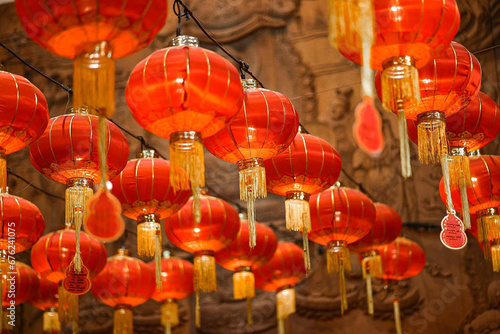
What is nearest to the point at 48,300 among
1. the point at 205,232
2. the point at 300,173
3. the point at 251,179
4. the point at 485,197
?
the point at 205,232

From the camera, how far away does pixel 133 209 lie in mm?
4578

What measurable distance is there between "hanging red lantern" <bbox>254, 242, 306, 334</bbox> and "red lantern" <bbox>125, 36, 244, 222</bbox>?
9.60ft

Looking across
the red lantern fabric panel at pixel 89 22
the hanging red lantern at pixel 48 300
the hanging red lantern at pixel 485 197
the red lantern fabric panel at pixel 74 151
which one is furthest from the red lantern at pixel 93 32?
the hanging red lantern at pixel 48 300

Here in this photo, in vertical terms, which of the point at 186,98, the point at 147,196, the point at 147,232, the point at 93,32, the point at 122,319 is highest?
the point at 93,32

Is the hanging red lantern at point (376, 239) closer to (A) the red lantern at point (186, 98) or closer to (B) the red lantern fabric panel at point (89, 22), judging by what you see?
(A) the red lantern at point (186, 98)

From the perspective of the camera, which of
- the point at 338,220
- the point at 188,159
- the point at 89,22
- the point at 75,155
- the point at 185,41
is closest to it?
the point at 89,22

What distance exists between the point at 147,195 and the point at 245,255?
56.7 inches

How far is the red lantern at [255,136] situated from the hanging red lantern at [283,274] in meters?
2.24

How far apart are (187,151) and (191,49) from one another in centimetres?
48

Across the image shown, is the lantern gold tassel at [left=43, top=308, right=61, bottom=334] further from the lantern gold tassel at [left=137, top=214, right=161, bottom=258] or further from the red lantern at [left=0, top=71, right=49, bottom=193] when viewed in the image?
the red lantern at [left=0, top=71, right=49, bottom=193]

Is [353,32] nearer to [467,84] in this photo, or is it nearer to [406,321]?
[467,84]

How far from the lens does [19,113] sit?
3621mm

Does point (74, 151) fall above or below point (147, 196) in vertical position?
above

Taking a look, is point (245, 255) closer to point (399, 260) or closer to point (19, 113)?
point (399, 260)
